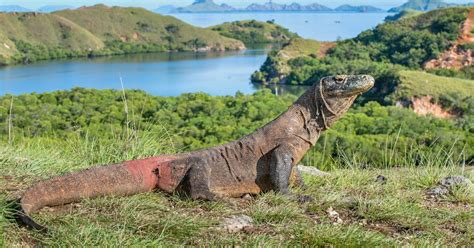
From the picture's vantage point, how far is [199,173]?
15.2 ft

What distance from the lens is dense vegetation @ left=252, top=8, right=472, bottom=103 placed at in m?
98.9

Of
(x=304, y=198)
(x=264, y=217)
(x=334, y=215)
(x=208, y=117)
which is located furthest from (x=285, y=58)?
(x=264, y=217)

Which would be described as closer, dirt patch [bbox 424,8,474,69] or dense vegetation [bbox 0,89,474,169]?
dense vegetation [bbox 0,89,474,169]

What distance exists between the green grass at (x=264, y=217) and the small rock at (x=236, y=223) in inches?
1.8

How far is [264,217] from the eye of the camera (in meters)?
4.02

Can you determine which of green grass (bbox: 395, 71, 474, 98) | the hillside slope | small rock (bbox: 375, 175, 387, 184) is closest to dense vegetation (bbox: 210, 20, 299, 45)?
the hillside slope

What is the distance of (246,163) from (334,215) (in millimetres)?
902

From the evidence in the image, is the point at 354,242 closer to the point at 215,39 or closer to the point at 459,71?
the point at 459,71

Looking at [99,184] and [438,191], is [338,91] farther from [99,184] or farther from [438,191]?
[99,184]

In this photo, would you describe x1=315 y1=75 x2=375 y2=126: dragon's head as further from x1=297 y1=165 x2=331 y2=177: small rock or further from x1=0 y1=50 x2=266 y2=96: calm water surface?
x1=0 y1=50 x2=266 y2=96: calm water surface

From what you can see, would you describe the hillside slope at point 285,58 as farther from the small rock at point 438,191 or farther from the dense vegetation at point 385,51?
the small rock at point 438,191

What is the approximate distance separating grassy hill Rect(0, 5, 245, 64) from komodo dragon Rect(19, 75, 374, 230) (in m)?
127

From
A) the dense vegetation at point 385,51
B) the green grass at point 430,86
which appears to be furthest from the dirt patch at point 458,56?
the green grass at point 430,86

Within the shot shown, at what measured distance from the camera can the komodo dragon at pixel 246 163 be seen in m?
4.46
